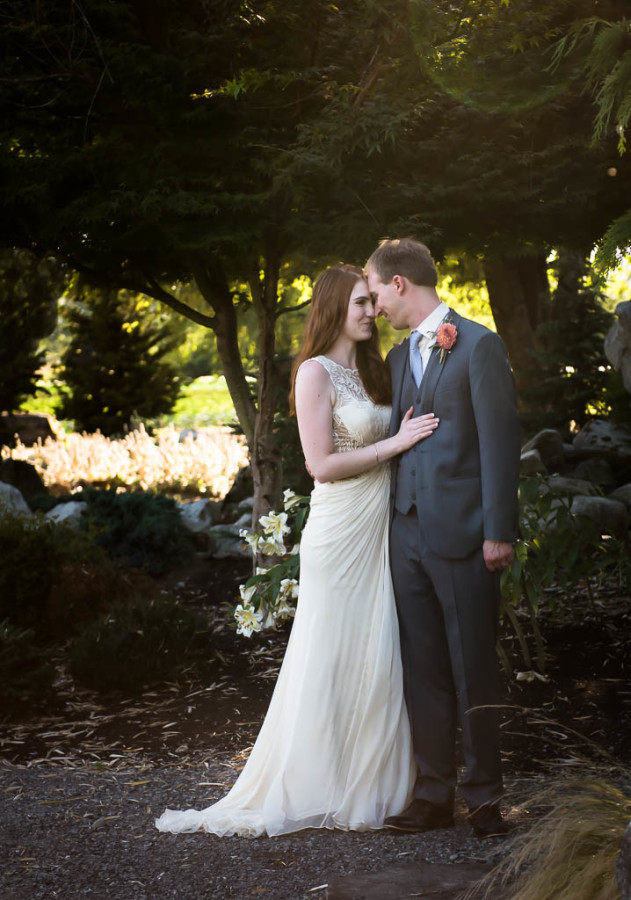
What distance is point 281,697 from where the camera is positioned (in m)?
3.77

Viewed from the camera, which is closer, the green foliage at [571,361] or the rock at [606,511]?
the rock at [606,511]

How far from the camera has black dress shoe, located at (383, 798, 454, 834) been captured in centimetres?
349

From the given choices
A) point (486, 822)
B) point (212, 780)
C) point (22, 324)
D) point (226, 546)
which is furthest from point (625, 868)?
point (22, 324)

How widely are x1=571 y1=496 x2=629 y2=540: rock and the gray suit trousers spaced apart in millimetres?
4269

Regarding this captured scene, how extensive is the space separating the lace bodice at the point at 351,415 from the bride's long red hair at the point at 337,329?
62 mm

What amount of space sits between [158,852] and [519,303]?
8.89m

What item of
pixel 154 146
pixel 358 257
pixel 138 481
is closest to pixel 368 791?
pixel 358 257

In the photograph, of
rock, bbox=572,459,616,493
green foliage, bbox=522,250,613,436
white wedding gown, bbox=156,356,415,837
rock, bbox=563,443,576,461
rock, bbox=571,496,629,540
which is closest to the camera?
white wedding gown, bbox=156,356,415,837

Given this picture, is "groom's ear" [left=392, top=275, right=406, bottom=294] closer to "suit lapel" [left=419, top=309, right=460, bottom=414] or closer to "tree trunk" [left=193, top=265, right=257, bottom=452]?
"suit lapel" [left=419, top=309, right=460, bottom=414]

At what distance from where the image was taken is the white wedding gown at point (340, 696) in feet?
11.7

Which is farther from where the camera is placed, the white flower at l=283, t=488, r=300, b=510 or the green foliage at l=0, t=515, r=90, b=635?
the green foliage at l=0, t=515, r=90, b=635

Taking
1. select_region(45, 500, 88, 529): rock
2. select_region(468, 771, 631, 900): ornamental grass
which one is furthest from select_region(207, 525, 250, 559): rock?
select_region(468, 771, 631, 900): ornamental grass

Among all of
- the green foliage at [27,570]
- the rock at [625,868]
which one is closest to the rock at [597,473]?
the green foliage at [27,570]

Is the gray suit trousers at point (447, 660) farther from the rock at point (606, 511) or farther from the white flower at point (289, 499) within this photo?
the rock at point (606, 511)
